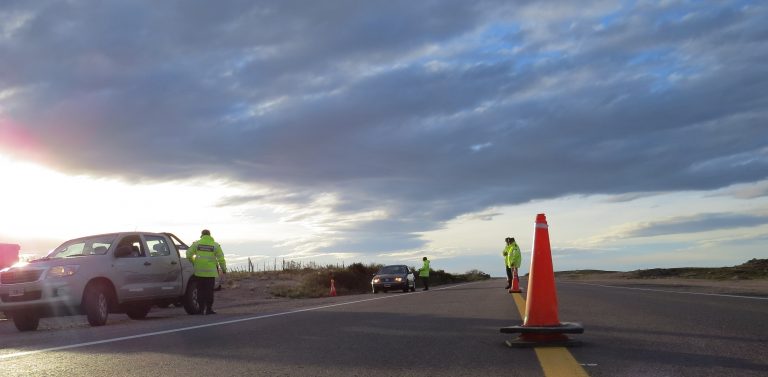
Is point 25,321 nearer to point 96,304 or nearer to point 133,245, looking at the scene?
point 96,304

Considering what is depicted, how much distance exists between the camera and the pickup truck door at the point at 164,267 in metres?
16.1

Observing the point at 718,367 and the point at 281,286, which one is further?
the point at 281,286

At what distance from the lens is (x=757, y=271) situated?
132 feet

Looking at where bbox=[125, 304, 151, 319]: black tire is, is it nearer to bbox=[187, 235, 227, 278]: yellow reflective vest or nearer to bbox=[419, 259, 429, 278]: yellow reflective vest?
bbox=[187, 235, 227, 278]: yellow reflective vest

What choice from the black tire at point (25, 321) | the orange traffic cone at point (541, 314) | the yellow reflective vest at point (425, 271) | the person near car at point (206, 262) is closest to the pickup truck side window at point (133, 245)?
the person near car at point (206, 262)

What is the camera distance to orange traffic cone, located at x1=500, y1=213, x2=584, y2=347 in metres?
7.17

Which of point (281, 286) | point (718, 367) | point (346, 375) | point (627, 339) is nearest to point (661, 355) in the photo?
point (718, 367)

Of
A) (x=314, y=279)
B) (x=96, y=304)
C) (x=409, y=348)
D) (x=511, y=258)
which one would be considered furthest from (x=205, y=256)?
(x=314, y=279)

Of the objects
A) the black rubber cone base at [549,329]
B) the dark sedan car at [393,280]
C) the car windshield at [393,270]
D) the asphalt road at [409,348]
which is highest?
the car windshield at [393,270]

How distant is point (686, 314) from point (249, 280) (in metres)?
33.0

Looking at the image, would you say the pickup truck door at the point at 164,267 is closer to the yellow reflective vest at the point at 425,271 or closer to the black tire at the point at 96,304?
the black tire at the point at 96,304

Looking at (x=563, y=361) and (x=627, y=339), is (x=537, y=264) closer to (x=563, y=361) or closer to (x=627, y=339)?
(x=627, y=339)

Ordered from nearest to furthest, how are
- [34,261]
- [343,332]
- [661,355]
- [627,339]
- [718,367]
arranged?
1. [718,367]
2. [661,355]
3. [627,339]
4. [343,332]
5. [34,261]

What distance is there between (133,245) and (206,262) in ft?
5.23
